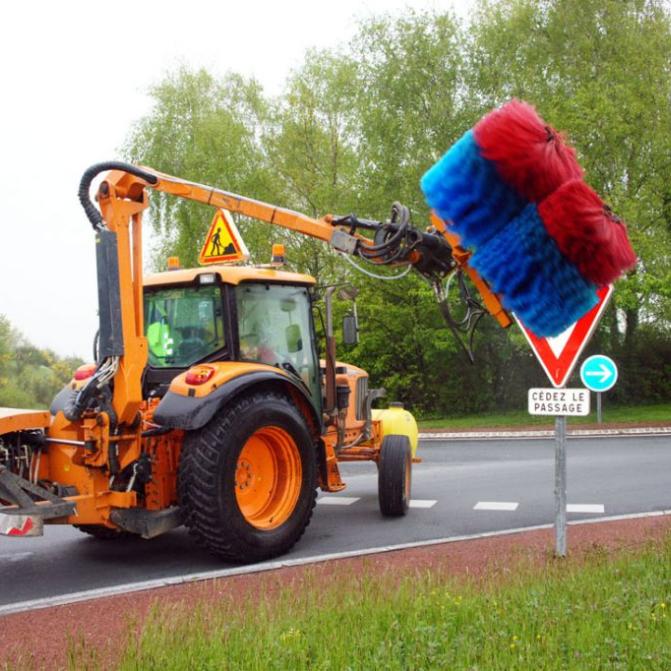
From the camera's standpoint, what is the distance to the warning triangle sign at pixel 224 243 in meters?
7.68

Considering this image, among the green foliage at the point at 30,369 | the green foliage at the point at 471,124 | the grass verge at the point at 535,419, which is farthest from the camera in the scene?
the green foliage at the point at 30,369

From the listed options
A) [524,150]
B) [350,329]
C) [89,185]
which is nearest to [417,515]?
[350,329]

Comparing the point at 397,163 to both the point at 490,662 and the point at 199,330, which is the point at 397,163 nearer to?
the point at 199,330

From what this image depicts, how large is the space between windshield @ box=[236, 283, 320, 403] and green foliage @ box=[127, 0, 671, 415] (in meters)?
16.5

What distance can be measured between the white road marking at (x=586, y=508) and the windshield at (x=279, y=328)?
3.26m

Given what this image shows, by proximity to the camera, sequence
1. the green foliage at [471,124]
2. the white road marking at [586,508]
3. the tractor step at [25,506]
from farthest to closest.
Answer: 1. the green foliage at [471,124]
2. the white road marking at [586,508]
3. the tractor step at [25,506]

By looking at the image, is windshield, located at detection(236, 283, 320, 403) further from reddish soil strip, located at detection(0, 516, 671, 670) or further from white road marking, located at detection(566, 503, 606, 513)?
white road marking, located at detection(566, 503, 606, 513)

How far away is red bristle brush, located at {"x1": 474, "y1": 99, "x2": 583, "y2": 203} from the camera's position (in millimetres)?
5195

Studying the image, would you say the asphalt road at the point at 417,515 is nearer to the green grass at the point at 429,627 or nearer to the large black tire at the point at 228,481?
Result: the large black tire at the point at 228,481

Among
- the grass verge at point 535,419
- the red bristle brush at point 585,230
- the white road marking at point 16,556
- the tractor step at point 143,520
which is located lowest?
the grass verge at point 535,419

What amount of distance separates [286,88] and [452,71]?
9.09 metres

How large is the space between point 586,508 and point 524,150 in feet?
18.3

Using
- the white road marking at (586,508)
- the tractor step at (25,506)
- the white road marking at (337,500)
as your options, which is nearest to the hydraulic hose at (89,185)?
the tractor step at (25,506)

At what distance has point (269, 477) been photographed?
7.43 meters
